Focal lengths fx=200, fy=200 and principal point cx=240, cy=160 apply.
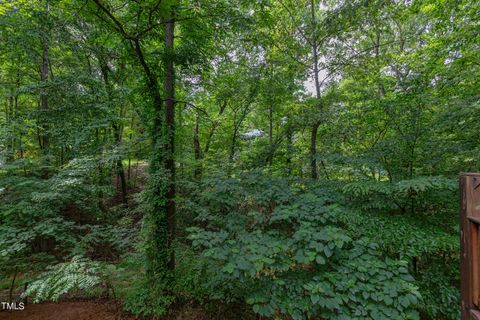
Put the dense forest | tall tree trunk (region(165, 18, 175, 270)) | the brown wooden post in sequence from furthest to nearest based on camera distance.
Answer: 1. tall tree trunk (region(165, 18, 175, 270))
2. the dense forest
3. the brown wooden post

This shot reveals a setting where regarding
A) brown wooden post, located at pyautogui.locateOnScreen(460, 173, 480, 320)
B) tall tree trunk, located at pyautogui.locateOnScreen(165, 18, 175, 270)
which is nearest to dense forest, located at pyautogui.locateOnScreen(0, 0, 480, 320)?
tall tree trunk, located at pyautogui.locateOnScreen(165, 18, 175, 270)

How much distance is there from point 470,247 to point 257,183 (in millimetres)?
2559

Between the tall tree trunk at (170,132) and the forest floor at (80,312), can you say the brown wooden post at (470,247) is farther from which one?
the tall tree trunk at (170,132)

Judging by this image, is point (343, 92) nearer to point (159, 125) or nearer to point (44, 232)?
point (159, 125)

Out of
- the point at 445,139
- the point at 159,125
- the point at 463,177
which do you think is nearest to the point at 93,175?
the point at 159,125

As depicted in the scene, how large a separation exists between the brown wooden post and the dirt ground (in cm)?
406

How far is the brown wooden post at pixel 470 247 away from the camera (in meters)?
1.27

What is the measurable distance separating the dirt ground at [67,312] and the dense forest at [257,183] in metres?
0.19

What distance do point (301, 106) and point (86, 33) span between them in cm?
538

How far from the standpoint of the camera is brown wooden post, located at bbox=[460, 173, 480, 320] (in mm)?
1271

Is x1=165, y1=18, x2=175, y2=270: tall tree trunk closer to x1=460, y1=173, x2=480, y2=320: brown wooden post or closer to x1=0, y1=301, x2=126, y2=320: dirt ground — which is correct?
x1=0, y1=301, x2=126, y2=320: dirt ground

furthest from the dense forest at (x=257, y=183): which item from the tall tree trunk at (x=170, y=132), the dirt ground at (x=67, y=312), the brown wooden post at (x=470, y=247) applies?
the brown wooden post at (x=470, y=247)

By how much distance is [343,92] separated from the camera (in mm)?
4961

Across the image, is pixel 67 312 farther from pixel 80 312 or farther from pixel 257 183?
pixel 257 183
